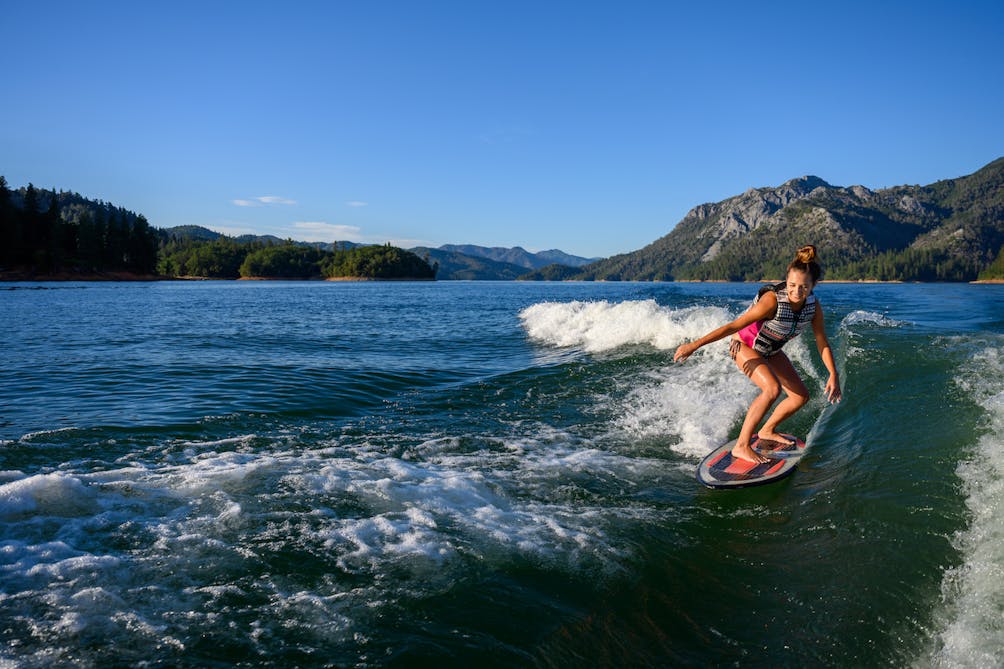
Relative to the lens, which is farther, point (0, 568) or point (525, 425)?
point (525, 425)

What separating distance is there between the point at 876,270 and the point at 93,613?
7926 inches

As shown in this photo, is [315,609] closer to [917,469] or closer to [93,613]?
[93,613]

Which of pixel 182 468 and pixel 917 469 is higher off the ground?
pixel 917 469

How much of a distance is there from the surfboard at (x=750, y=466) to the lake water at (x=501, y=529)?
0.51 feet

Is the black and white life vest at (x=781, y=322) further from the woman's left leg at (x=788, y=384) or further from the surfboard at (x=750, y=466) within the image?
the surfboard at (x=750, y=466)

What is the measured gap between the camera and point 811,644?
365cm

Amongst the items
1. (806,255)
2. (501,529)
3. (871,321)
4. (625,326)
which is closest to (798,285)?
(806,255)

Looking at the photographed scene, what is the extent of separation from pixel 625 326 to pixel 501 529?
14978mm

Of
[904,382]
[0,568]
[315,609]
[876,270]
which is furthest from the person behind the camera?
[876,270]

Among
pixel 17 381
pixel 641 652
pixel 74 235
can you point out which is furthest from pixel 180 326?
pixel 74 235

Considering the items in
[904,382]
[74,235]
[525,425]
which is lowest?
[525,425]

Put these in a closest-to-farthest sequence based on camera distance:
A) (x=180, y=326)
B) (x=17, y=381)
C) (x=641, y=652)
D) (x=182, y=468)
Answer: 1. (x=641, y=652)
2. (x=182, y=468)
3. (x=17, y=381)
4. (x=180, y=326)

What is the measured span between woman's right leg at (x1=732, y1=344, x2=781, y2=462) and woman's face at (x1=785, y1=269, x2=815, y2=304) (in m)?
0.93

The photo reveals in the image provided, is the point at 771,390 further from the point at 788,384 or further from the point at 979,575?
the point at 979,575
